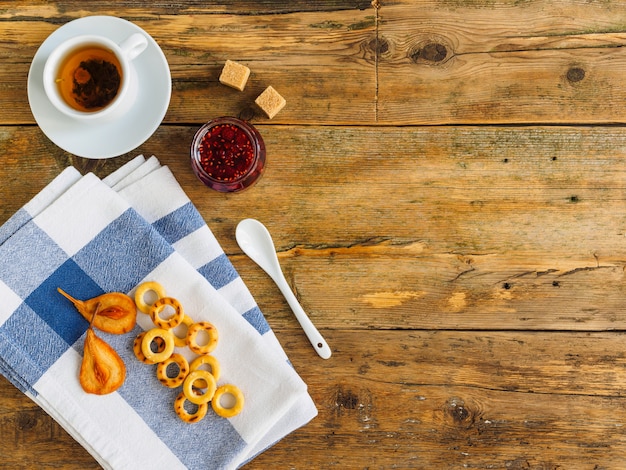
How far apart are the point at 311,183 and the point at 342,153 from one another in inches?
3.1

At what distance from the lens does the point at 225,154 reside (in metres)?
1.05

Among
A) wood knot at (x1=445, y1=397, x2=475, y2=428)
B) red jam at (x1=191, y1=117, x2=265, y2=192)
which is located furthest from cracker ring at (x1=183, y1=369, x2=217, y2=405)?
wood knot at (x1=445, y1=397, x2=475, y2=428)

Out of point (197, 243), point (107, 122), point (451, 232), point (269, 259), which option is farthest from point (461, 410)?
point (107, 122)

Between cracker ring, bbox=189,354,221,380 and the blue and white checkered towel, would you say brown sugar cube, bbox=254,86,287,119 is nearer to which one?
the blue and white checkered towel

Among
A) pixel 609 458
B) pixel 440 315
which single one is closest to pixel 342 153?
pixel 440 315

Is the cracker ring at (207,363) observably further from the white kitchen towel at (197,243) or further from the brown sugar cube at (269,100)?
the brown sugar cube at (269,100)

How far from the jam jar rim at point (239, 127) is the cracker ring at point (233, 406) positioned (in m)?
0.35

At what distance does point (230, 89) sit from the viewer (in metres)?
1.12

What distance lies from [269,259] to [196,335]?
0.62ft

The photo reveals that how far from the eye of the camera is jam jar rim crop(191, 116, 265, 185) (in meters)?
1.05

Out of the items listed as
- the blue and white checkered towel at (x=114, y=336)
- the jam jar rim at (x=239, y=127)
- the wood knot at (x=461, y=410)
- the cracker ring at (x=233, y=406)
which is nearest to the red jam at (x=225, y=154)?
the jam jar rim at (x=239, y=127)

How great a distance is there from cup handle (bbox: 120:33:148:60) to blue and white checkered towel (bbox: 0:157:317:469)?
0.22 meters

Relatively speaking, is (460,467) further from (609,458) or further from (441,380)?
(609,458)

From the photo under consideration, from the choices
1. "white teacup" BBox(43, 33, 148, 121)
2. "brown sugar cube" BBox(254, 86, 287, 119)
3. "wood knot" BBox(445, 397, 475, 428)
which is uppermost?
"white teacup" BBox(43, 33, 148, 121)
